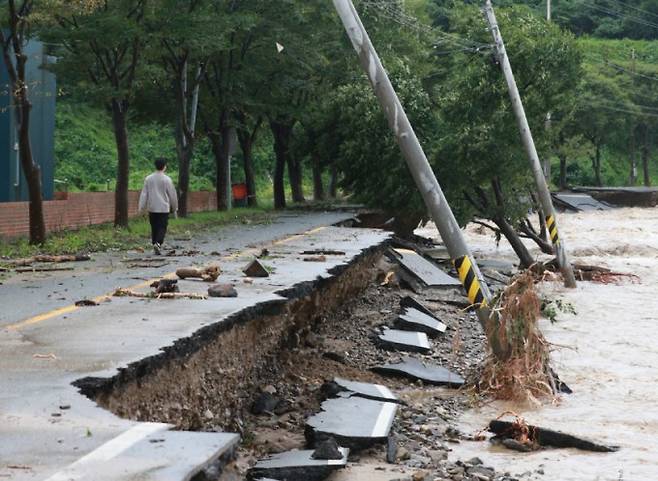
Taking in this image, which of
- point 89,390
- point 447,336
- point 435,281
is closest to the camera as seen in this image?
point 89,390

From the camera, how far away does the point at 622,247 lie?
4625 cm

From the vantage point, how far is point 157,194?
2219 cm

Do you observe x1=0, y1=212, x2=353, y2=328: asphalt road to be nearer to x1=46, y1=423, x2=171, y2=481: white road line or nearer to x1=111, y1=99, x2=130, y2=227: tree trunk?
x1=111, y1=99, x2=130, y2=227: tree trunk

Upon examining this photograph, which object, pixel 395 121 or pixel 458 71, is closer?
pixel 395 121

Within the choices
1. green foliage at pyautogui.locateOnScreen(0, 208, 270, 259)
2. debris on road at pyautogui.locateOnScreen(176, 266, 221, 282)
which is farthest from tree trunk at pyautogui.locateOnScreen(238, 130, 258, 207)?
debris on road at pyautogui.locateOnScreen(176, 266, 221, 282)

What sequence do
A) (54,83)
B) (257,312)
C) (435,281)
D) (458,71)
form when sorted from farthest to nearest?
1. (54,83)
2. (458,71)
3. (435,281)
4. (257,312)

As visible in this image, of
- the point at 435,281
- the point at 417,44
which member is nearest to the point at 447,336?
the point at 435,281

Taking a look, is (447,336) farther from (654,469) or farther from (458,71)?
(458,71)

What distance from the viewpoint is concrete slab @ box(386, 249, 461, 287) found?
90.5 feet

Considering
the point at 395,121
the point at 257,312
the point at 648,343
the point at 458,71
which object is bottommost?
the point at 648,343

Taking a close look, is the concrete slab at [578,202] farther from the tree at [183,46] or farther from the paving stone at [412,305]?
the paving stone at [412,305]

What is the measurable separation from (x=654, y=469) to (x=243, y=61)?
37316 mm

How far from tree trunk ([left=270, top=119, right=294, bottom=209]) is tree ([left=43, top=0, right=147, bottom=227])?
19.7m

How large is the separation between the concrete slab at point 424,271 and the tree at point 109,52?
334 inches
